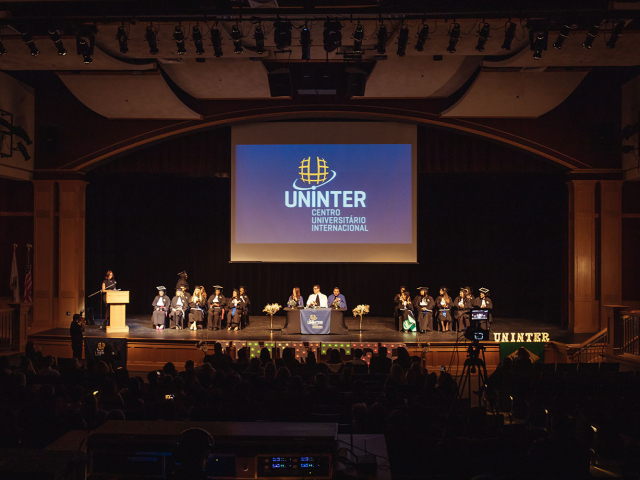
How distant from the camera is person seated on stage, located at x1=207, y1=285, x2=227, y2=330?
13.4 m

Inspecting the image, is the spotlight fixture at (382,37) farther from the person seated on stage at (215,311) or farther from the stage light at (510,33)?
the person seated on stage at (215,311)

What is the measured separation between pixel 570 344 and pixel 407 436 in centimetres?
856

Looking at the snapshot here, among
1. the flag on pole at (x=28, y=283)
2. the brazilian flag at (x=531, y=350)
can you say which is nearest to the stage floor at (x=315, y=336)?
the brazilian flag at (x=531, y=350)

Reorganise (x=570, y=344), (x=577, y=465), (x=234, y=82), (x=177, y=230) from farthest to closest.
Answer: (x=177, y=230)
(x=234, y=82)
(x=570, y=344)
(x=577, y=465)

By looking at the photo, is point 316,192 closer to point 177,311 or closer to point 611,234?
point 177,311

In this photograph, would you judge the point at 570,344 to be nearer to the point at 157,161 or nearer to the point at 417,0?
the point at 417,0

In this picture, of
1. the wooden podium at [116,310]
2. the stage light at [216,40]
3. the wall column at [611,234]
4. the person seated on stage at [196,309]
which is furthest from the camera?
the person seated on stage at [196,309]

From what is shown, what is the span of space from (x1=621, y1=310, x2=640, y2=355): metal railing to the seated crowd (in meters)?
2.75

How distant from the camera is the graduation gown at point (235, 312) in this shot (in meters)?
13.3

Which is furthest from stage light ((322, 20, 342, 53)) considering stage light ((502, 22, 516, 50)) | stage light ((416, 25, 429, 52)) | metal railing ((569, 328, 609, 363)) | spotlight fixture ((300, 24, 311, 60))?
metal railing ((569, 328, 609, 363))

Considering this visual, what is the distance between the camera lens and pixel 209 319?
43.8 ft

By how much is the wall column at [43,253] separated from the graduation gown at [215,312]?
407 centimetres

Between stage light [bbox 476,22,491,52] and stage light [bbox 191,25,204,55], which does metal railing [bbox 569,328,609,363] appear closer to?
stage light [bbox 476,22,491,52]

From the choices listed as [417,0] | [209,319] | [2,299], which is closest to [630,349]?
[417,0]
